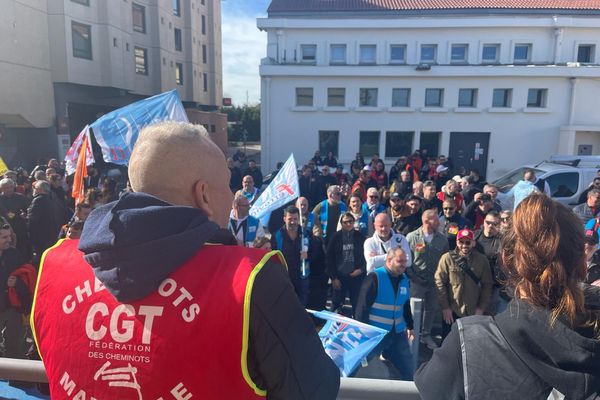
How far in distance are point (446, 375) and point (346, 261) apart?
14.8ft

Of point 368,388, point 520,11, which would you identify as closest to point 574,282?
point 368,388

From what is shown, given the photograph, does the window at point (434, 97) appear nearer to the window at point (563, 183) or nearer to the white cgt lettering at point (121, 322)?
the window at point (563, 183)

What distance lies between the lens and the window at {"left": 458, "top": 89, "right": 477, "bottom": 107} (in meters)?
21.7

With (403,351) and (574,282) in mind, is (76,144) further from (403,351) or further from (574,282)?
(574,282)

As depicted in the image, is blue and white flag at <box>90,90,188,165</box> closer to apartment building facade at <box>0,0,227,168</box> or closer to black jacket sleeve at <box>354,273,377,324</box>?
black jacket sleeve at <box>354,273,377,324</box>

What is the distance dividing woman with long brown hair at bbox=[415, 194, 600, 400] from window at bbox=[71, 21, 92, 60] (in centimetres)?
2295

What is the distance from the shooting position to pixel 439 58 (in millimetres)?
22188

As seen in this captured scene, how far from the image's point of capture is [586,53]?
22125mm

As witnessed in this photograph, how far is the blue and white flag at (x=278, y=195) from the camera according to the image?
22.0 ft

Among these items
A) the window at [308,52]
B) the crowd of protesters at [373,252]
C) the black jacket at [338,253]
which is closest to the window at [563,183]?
the crowd of protesters at [373,252]

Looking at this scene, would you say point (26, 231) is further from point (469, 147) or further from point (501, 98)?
point (501, 98)

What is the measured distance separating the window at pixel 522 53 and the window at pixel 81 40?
2188 cm

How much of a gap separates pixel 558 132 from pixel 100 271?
81.0ft

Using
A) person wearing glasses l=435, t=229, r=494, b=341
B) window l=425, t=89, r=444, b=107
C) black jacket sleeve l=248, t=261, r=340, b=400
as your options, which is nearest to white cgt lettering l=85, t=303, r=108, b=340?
black jacket sleeve l=248, t=261, r=340, b=400
